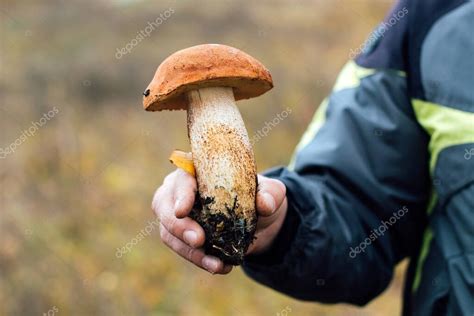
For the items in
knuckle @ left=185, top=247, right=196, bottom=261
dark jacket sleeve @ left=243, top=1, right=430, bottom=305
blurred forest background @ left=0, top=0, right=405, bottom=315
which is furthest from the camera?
blurred forest background @ left=0, top=0, right=405, bottom=315

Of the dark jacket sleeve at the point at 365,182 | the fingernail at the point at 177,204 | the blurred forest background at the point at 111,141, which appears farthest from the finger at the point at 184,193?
the blurred forest background at the point at 111,141

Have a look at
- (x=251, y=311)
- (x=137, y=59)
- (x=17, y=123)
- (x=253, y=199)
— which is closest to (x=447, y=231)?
(x=253, y=199)

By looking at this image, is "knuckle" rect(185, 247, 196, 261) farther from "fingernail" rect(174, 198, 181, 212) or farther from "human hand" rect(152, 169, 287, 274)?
"fingernail" rect(174, 198, 181, 212)

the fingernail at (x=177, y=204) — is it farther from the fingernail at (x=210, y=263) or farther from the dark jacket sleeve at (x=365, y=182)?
the dark jacket sleeve at (x=365, y=182)

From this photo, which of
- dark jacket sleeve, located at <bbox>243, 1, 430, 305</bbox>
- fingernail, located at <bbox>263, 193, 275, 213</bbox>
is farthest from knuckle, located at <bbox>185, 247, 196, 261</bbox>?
dark jacket sleeve, located at <bbox>243, 1, 430, 305</bbox>

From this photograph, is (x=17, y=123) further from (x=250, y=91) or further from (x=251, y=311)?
(x=250, y=91)

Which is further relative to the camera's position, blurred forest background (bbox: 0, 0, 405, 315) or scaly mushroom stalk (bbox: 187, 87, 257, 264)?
blurred forest background (bbox: 0, 0, 405, 315)

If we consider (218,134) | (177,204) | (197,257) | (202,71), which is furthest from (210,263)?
(202,71)
